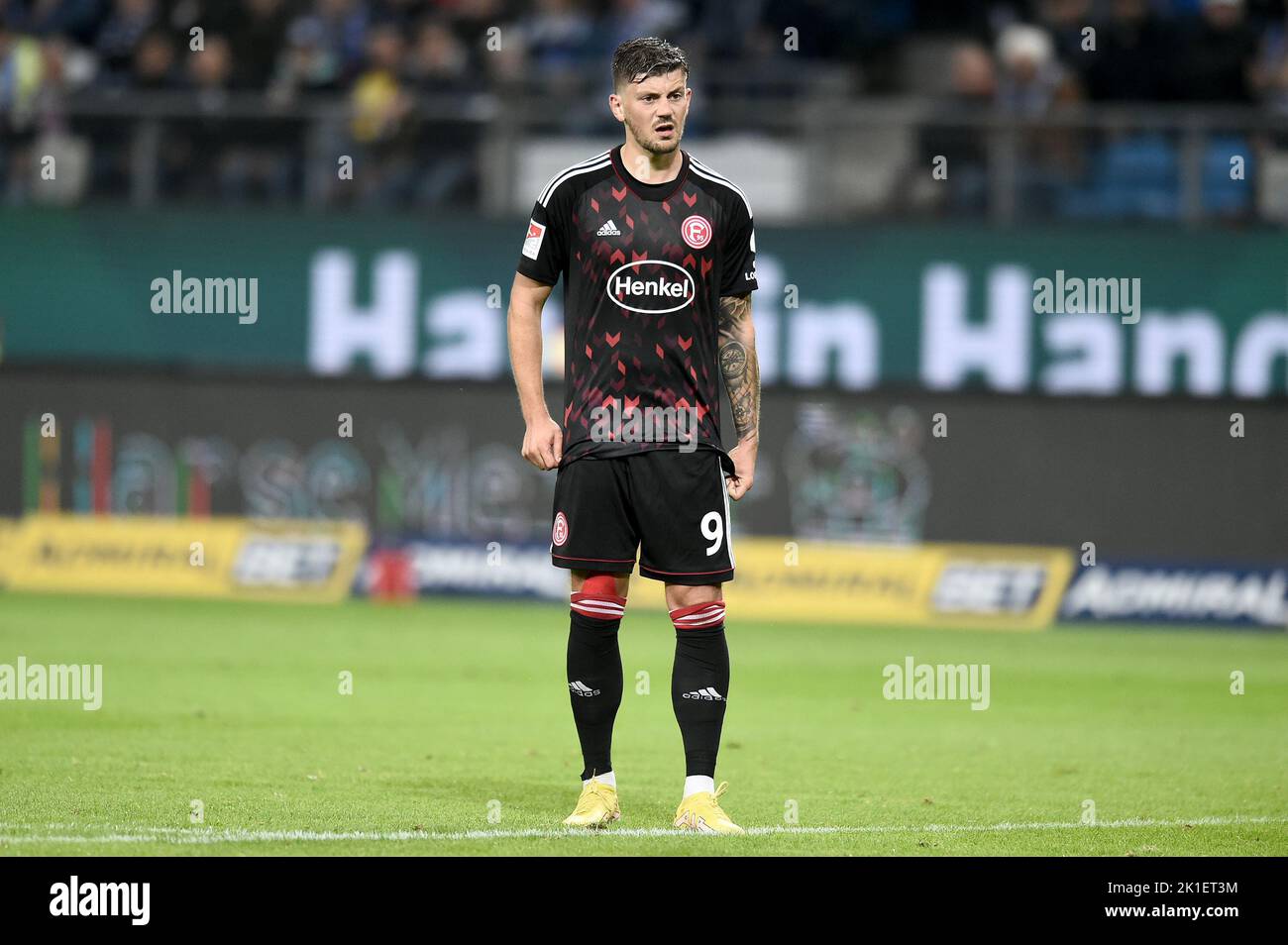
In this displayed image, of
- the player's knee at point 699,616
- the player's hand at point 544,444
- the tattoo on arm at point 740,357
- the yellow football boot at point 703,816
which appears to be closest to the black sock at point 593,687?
the player's knee at point 699,616

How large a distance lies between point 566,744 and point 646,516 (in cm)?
286

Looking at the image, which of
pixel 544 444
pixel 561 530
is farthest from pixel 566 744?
pixel 544 444

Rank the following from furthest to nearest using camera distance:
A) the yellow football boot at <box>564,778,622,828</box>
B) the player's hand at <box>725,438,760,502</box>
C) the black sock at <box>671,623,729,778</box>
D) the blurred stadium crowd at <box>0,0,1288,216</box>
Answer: the blurred stadium crowd at <box>0,0,1288,216</box> → the player's hand at <box>725,438,760,502</box> → the black sock at <box>671,623,729,778</box> → the yellow football boot at <box>564,778,622,828</box>

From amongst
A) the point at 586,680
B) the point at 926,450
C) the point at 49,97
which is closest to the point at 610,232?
the point at 586,680

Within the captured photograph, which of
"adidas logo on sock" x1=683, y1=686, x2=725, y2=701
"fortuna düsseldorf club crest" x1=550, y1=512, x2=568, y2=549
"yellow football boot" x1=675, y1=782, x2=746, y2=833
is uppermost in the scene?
"fortuna düsseldorf club crest" x1=550, y1=512, x2=568, y2=549

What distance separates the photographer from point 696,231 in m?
7.14

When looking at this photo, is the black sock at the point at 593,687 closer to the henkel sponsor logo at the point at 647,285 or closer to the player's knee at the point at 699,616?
the player's knee at the point at 699,616

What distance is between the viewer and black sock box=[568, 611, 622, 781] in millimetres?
7223

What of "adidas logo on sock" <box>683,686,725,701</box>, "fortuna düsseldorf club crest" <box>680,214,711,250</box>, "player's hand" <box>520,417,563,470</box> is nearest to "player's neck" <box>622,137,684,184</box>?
"fortuna düsseldorf club crest" <box>680,214,711,250</box>

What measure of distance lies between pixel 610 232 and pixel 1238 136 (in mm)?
11344

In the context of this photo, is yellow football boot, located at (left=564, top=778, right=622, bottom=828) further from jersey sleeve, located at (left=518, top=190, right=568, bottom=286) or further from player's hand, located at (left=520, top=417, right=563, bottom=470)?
jersey sleeve, located at (left=518, top=190, right=568, bottom=286)

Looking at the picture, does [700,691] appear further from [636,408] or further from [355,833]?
[355,833]
